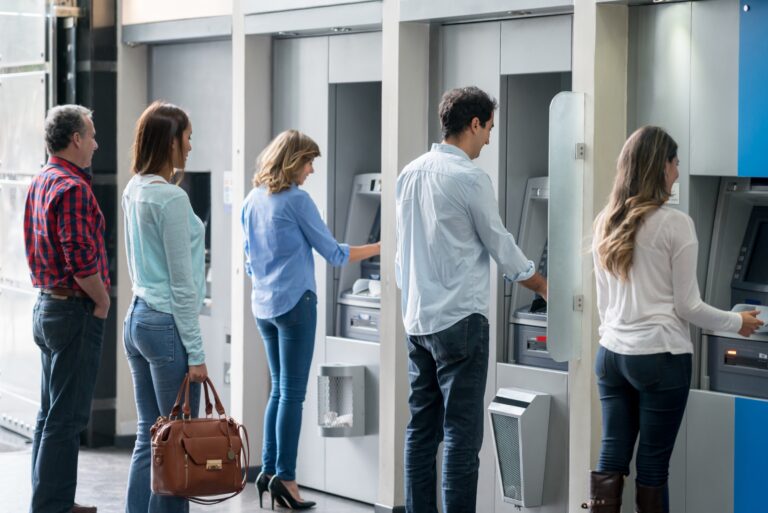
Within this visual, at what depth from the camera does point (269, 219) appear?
5.54m

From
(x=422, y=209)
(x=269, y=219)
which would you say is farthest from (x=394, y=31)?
(x=422, y=209)

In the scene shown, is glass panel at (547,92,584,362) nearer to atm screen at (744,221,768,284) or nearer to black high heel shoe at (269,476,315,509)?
atm screen at (744,221,768,284)

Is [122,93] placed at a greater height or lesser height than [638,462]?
greater

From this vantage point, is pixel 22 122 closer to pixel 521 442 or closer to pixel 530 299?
pixel 530 299

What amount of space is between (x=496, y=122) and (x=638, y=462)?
5.13 ft

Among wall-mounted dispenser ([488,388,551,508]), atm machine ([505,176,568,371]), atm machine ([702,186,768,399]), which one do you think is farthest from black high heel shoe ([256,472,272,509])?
atm machine ([702,186,768,399])

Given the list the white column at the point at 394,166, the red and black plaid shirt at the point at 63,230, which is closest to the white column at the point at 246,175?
the white column at the point at 394,166

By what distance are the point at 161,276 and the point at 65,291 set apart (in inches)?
26.5

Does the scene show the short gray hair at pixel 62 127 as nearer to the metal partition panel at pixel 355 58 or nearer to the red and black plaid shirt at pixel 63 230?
the red and black plaid shirt at pixel 63 230

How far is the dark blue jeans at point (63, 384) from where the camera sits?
15.8ft

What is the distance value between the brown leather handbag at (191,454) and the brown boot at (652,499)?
132 cm

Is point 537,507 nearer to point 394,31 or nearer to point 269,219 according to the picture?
point 269,219

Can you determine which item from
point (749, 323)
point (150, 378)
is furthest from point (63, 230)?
point (749, 323)

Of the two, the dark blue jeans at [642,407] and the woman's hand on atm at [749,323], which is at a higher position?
the woman's hand on atm at [749,323]
